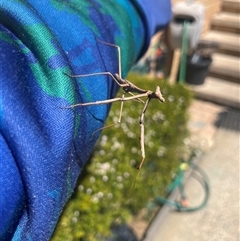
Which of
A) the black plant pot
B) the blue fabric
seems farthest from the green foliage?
the black plant pot

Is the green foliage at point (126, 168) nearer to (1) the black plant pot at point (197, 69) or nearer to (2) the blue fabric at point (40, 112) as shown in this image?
(2) the blue fabric at point (40, 112)

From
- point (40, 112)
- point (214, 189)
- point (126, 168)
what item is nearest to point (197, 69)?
point (214, 189)

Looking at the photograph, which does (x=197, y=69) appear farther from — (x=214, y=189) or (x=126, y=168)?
(x=126, y=168)

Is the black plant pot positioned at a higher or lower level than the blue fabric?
lower

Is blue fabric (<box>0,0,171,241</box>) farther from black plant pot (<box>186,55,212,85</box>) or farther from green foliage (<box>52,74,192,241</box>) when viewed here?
black plant pot (<box>186,55,212,85</box>)

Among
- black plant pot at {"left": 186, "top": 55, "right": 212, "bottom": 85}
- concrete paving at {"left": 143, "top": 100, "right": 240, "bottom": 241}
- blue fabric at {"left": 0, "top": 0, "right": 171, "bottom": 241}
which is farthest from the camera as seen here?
black plant pot at {"left": 186, "top": 55, "right": 212, "bottom": 85}

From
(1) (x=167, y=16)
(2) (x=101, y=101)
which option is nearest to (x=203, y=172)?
(1) (x=167, y=16)

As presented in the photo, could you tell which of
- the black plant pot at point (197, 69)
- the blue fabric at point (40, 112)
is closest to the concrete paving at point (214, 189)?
the black plant pot at point (197, 69)
